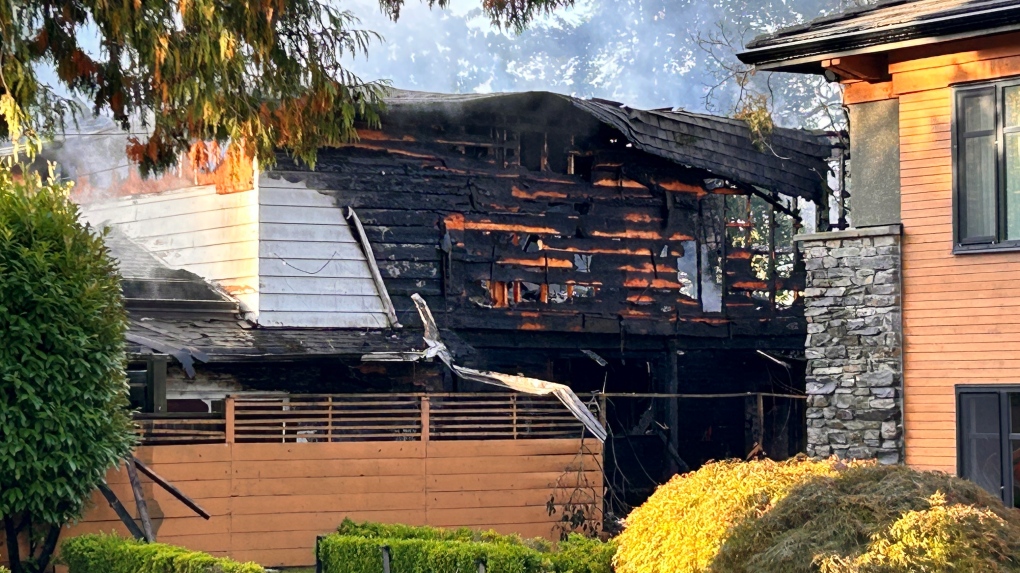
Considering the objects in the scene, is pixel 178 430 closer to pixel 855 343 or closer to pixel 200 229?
pixel 200 229

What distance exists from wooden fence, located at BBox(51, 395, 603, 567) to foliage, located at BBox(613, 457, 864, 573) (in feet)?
25.4

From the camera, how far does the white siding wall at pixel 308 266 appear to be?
70.6 feet

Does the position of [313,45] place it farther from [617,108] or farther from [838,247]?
[617,108]

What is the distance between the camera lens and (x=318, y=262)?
71.7ft

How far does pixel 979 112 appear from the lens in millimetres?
14070

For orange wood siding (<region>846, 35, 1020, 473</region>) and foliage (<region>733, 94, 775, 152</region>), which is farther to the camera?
foliage (<region>733, 94, 775, 152</region>)

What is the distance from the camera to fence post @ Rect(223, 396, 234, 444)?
1758 centimetres

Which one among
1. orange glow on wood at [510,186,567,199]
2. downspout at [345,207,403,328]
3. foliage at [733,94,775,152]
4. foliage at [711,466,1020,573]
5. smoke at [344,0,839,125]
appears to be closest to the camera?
foliage at [711,466,1020,573]

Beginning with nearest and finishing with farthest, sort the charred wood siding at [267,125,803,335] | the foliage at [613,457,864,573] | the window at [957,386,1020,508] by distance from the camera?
the foliage at [613,457,864,573] → the window at [957,386,1020,508] → the charred wood siding at [267,125,803,335]

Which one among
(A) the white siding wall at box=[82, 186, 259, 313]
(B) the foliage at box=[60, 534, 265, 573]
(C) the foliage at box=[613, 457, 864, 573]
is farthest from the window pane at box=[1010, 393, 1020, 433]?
(A) the white siding wall at box=[82, 186, 259, 313]

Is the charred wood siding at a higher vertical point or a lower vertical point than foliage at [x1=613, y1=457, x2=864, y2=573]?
higher

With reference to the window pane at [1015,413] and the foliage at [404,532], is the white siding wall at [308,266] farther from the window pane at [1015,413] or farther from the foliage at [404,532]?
the window pane at [1015,413]

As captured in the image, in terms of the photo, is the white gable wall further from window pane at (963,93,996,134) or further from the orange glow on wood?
window pane at (963,93,996,134)

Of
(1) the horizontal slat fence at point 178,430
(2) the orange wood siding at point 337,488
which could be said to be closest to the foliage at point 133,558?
(2) the orange wood siding at point 337,488
